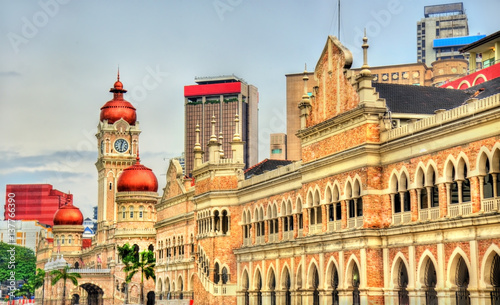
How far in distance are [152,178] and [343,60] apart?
184 ft

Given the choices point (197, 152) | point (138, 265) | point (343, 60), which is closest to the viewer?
point (343, 60)

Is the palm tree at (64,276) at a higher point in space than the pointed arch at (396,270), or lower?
higher

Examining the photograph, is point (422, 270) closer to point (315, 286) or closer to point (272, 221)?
point (315, 286)

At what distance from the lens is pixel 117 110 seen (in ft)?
416

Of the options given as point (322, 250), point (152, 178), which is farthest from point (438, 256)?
point (152, 178)

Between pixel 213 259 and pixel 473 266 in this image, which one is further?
pixel 213 259

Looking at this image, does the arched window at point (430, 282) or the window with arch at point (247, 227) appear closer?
the arched window at point (430, 282)

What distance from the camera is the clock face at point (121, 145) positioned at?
125 metres

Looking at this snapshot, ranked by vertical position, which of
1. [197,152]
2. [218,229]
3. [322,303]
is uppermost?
[197,152]

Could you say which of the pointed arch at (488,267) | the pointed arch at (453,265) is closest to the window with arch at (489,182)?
the pointed arch at (488,267)

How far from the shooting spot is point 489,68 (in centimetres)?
6425

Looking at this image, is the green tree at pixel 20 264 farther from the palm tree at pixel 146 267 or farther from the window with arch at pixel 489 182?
the window with arch at pixel 489 182

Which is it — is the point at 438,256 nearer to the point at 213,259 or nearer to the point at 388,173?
the point at 388,173

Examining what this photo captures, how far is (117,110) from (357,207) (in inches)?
3354
